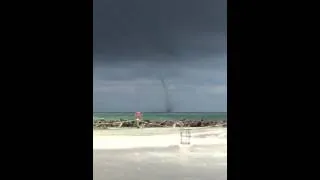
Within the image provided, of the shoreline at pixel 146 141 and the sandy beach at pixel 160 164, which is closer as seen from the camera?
the sandy beach at pixel 160 164

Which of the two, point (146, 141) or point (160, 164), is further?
point (146, 141)

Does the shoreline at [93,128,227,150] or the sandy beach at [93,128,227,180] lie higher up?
the shoreline at [93,128,227,150]

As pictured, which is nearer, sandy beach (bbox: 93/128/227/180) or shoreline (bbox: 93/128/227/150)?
sandy beach (bbox: 93/128/227/180)

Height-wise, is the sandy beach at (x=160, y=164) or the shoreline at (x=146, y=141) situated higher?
the shoreline at (x=146, y=141)
